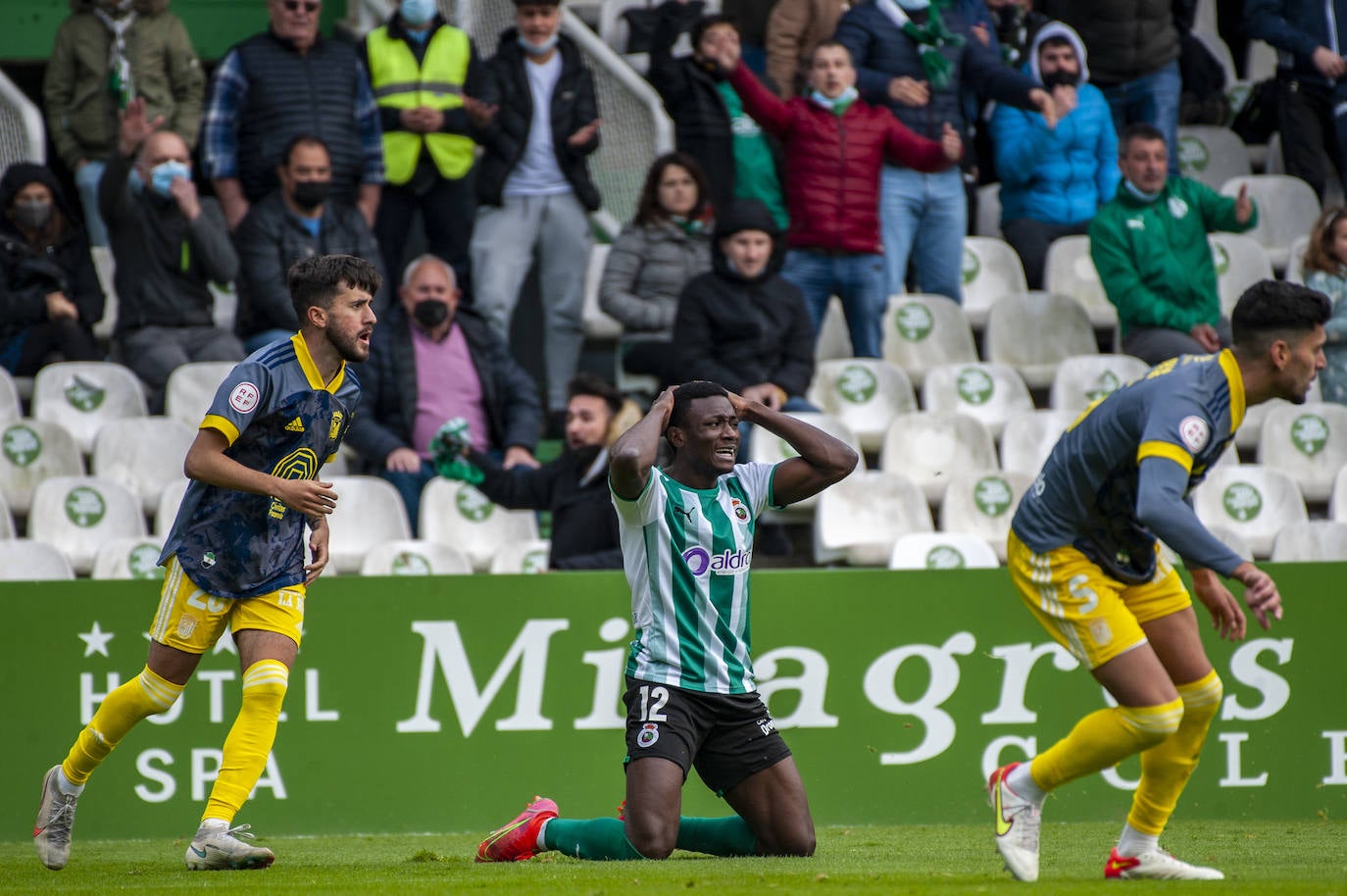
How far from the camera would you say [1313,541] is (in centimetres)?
921

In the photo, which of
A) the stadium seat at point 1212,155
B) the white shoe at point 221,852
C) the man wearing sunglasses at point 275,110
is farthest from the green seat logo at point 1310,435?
the white shoe at point 221,852

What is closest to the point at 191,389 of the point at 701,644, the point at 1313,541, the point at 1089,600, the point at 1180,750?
the point at 701,644

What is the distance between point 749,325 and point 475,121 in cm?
241

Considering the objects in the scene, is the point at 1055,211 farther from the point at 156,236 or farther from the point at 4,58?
the point at 4,58

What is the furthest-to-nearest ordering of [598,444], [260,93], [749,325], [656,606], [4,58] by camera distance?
1. [4,58]
2. [260,93]
3. [749,325]
4. [598,444]
5. [656,606]

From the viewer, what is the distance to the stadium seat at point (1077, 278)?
11594mm

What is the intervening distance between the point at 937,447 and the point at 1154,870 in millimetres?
5113

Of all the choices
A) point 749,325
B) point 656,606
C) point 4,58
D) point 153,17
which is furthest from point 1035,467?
point 4,58

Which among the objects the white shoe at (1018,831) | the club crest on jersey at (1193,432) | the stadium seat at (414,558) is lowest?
the stadium seat at (414,558)

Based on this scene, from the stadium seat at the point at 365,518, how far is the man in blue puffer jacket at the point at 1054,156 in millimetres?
4914

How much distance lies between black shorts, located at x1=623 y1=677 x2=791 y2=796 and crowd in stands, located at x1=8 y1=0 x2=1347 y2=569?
3198mm

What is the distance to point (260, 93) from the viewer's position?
34.4 ft

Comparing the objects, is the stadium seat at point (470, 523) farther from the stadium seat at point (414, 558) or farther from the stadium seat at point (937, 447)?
the stadium seat at point (937, 447)

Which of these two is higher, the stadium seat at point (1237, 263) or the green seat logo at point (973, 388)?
the stadium seat at point (1237, 263)
